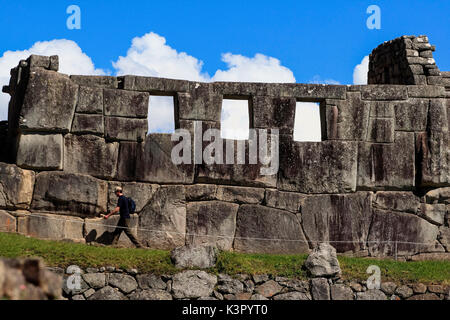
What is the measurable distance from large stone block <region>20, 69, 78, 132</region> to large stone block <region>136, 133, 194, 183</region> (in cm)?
156

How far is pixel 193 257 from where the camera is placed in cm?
Result: 1183

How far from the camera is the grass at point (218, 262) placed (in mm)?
11469

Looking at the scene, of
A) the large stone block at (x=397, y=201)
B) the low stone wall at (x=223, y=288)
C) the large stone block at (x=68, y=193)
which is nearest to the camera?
the low stone wall at (x=223, y=288)

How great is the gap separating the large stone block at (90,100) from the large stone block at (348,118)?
4.54 meters

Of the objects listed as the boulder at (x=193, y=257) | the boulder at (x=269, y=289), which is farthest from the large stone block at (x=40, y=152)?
the boulder at (x=269, y=289)

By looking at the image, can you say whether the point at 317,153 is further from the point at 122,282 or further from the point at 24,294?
the point at 24,294

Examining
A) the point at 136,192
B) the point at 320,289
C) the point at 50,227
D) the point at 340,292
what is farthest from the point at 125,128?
the point at 340,292

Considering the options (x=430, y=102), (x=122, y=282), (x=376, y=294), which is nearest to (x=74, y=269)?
(x=122, y=282)

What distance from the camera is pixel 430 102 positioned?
14.1m

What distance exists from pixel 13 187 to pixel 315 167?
19.1 ft

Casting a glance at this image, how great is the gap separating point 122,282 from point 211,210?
2.58 metres

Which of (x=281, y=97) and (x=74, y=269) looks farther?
(x=281, y=97)

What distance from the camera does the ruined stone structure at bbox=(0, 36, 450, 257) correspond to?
12.9 meters

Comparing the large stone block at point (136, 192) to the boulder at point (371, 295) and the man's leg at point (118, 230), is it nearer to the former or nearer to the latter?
the man's leg at point (118, 230)
